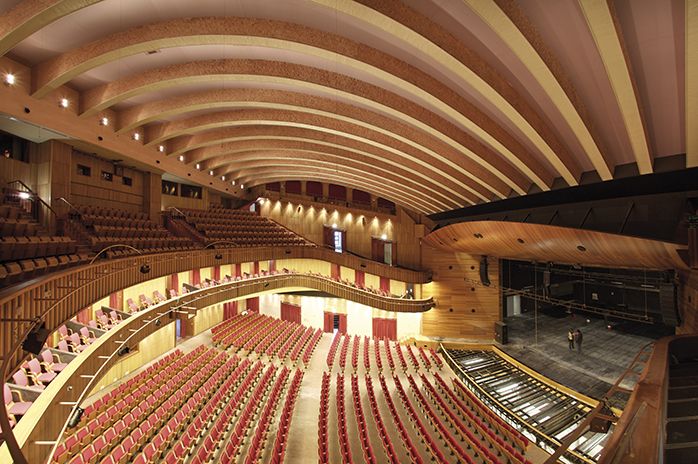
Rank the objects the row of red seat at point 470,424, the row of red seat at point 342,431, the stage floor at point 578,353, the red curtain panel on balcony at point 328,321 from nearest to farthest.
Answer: the row of red seat at point 342,431 → the row of red seat at point 470,424 → the stage floor at point 578,353 → the red curtain panel on balcony at point 328,321

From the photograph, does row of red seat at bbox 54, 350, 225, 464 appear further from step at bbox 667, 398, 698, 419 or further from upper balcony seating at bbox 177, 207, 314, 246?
step at bbox 667, 398, 698, 419

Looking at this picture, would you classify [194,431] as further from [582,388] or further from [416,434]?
[582,388]

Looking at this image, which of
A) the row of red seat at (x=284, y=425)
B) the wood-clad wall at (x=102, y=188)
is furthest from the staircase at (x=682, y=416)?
the wood-clad wall at (x=102, y=188)

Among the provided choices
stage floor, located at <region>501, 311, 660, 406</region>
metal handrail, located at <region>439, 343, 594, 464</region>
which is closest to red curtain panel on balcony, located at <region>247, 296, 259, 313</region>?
metal handrail, located at <region>439, 343, 594, 464</region>

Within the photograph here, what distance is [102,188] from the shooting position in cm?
902

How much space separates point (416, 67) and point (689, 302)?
22.1 ft

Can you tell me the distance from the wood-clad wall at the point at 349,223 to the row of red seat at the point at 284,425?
8481 mm

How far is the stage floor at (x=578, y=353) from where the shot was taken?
839 cm

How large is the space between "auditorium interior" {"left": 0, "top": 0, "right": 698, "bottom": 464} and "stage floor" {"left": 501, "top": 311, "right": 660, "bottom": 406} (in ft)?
0.36

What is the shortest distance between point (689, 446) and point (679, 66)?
12.7 feet

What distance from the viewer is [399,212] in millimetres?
16109

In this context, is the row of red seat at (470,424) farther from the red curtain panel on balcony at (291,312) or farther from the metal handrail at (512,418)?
the red curtain panel on balcony at (291,312)

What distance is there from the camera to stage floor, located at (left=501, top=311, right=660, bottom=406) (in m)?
8.39

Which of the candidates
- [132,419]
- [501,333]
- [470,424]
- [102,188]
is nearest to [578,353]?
[501,333]
